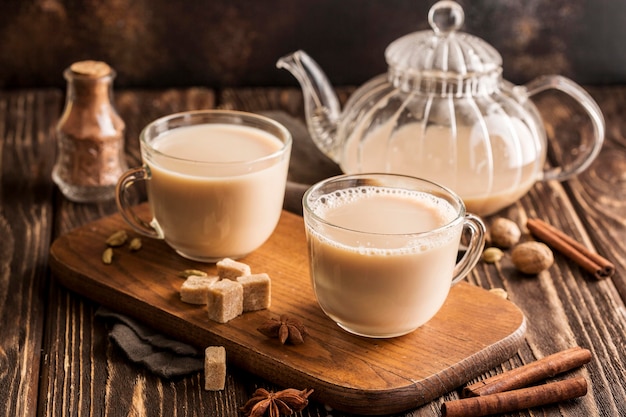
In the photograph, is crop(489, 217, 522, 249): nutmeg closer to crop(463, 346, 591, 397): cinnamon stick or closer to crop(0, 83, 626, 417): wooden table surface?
crop(0, 83, 626, 417): wooden table surface

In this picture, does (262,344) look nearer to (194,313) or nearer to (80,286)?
(194,313)

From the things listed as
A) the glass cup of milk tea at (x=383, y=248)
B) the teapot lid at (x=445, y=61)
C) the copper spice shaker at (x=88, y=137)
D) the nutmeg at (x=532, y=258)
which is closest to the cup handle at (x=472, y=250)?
the glass cup of milk tea at (x=383, y=248)

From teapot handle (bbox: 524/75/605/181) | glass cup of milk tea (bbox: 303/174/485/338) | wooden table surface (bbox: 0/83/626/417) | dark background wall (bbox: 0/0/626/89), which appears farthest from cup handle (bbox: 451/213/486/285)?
dark background wall (bbox: 0/0/626/89)

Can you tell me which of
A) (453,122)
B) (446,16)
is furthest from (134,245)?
(446,16)

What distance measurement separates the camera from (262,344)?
1328 millimetres

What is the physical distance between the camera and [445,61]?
5.90 ft

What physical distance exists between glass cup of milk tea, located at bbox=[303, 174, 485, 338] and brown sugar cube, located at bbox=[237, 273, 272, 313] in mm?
88

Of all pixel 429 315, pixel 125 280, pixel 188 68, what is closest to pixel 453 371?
pixel 429 315

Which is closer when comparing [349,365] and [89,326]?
[349,365]

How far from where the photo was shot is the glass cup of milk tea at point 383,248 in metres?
1.26

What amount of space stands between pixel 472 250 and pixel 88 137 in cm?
87

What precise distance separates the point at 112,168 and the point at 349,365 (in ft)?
2.80

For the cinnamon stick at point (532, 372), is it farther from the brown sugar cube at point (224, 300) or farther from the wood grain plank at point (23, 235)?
the wood grain plank at point (23, 235)

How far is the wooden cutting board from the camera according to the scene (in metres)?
1.25
